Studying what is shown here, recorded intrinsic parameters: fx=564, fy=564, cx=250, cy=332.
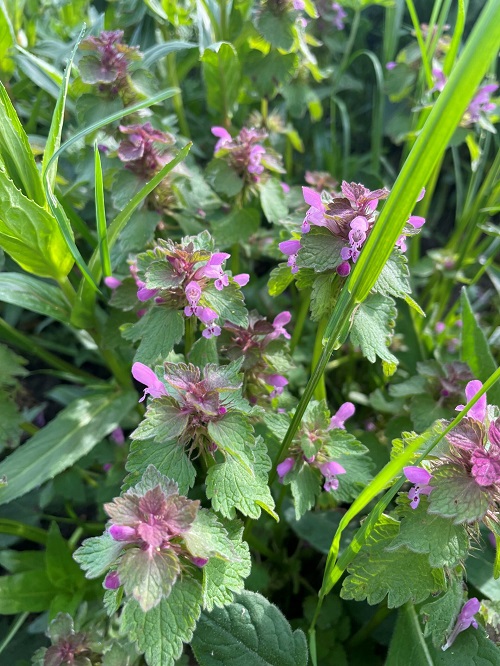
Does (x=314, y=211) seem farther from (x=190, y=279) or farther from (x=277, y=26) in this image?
(x=277, y=26)

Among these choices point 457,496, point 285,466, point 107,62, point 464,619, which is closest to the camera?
point 457,496

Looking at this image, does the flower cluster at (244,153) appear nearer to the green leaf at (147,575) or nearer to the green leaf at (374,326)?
the green leaf at (374,326)

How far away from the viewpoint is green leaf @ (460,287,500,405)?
1093mm

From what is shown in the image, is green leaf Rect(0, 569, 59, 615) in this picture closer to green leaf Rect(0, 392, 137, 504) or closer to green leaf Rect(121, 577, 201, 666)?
green leaf Rect(0, 392, 137, 504)

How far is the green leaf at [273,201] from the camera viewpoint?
1.12 m

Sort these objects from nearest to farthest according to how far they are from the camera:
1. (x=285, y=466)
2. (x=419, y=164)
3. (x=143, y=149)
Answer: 1. (x=419, y=164)
2. (x=285, y=466)
3. (x=143, y=149)

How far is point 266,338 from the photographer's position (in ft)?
3.03

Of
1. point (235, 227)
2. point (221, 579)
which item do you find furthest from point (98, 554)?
point (235, 227)

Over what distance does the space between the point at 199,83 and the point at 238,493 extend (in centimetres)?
165

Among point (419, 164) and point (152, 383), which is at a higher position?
point (419, 164)

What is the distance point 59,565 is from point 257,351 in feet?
1.82

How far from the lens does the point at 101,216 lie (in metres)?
0.90

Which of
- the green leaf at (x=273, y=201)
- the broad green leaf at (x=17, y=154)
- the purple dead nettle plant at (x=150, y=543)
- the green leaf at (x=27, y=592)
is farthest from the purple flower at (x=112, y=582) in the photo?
the green leaf at (x=273, y=201)

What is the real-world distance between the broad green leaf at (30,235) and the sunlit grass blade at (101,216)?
7 cm
